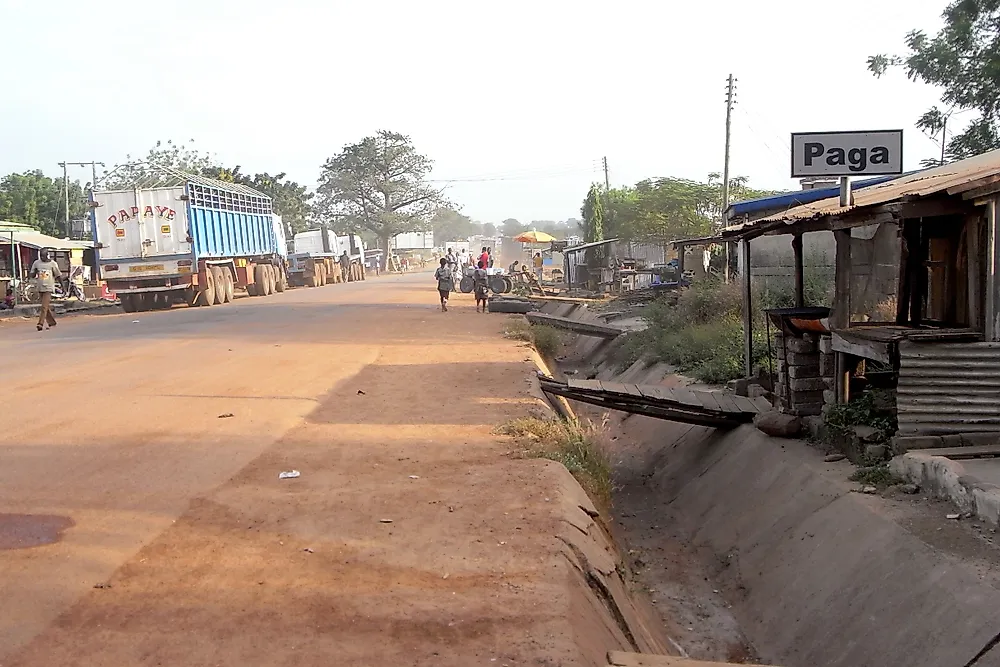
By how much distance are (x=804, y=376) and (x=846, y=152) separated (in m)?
2.81

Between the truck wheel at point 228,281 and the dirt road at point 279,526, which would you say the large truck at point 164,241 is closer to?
the truck wheel at point 228,281

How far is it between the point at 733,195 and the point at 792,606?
33685 mm

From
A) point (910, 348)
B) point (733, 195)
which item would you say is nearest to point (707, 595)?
point (910, 348)

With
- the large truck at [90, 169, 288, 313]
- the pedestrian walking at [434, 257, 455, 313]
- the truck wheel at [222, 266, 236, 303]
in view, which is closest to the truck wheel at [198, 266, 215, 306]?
the large truck at [90, 169, 288, 313]

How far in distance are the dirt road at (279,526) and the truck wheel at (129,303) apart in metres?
15.3

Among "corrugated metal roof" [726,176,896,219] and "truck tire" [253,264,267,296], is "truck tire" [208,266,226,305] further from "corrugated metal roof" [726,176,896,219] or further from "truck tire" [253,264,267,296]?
"corrugated metal roof" [726,176,896,219]

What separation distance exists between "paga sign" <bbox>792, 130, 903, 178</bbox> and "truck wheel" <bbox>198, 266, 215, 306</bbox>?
2257 cm

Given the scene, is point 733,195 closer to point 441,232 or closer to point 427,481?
point 427,481

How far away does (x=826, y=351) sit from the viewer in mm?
9141

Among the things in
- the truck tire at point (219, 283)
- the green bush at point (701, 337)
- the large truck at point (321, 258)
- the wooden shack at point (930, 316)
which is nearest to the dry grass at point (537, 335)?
the green bush at point (701, 337)

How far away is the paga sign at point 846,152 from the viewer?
7.51 metres

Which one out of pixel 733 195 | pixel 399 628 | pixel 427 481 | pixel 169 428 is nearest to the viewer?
pixel 399 628

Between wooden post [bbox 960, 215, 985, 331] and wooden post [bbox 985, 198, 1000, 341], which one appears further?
wooden post [bbox 960, 215, 985, 331]

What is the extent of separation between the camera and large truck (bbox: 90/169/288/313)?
2517 centimetres
